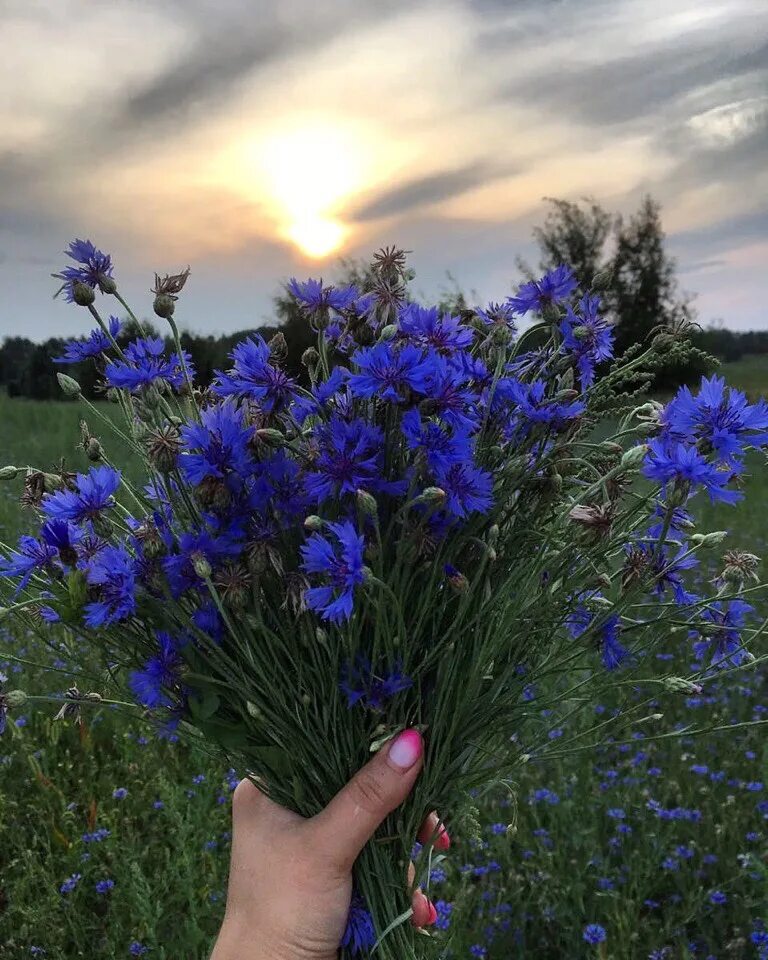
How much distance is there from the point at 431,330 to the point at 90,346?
419 millimetres

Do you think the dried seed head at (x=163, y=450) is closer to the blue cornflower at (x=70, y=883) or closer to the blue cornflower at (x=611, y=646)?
the blue cornflower at (x=611, y=646)

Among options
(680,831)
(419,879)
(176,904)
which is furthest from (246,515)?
(680,831)

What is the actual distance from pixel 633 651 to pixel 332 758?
394 mm

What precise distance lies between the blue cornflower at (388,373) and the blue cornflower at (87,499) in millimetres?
295

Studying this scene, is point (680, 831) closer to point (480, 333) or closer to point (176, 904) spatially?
point (176, 904)

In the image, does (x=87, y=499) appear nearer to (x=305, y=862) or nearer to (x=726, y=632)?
(x=305, y=862)

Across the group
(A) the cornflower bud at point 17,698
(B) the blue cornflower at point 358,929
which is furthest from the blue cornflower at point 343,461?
(B) the blue cornflower at point 358,929

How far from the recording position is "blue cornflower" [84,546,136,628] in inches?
35.2

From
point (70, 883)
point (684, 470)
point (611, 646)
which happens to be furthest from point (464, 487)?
point (70, 883)

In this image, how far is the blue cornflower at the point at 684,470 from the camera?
83 centimetres

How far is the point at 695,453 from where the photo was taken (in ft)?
2.76

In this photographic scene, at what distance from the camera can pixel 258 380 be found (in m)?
0.89

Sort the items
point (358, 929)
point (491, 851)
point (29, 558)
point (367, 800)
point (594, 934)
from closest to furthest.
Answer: point (29, 558) → point (367, 800) → point (358, 929) → point (594, 934) → point (491, 851)

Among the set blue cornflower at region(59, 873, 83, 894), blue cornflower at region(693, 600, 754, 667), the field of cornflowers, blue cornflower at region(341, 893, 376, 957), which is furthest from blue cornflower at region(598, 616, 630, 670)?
blue cornflower at region(59, 873, 83, 894)
